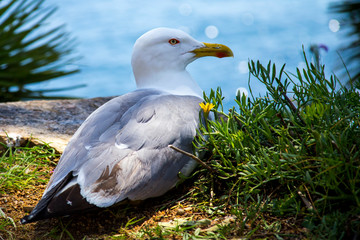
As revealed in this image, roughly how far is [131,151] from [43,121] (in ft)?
4.97

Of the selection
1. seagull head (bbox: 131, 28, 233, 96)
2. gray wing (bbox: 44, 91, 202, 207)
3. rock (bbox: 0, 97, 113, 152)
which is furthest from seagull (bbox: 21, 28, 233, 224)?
rock (bbox: 0, 97, 113, 152)

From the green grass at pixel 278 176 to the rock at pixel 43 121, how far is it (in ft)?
1.70

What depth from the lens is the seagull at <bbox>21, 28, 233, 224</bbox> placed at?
2031mm

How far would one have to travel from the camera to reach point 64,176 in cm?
214

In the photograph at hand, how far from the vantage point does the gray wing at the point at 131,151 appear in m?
2.08

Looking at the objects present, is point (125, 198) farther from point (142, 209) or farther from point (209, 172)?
point (209, 172)

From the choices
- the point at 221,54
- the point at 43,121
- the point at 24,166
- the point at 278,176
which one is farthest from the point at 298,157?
the point at 43,121

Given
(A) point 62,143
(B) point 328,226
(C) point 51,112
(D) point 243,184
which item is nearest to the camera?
(B) point 328,226

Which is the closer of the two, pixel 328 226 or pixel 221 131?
pixel 328 226

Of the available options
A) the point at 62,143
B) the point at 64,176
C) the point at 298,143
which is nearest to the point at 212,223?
the point at 298,143

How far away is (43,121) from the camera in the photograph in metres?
3.46

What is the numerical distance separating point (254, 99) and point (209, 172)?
1.61ft

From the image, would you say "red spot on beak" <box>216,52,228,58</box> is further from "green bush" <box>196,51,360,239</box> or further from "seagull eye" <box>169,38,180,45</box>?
"green bush" <box>196,51,360,239</box>

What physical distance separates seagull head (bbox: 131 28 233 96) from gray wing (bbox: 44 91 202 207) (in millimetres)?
442
